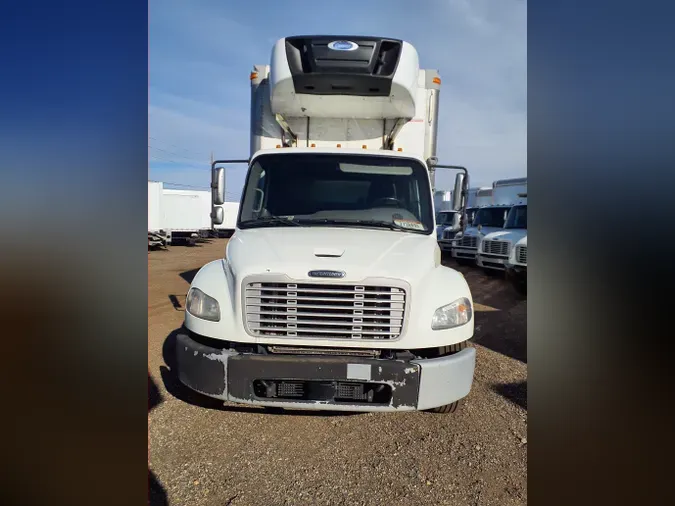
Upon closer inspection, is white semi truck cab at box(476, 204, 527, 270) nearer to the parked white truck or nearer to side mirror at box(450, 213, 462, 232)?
the parked white truck

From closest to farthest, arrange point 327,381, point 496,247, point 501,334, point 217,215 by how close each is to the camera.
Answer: point 327,381 → point 217,215 → point 501,334 → point 496,247

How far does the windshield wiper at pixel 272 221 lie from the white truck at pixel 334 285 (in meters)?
0.02

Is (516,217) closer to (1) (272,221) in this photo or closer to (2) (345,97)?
(2) (345,97)

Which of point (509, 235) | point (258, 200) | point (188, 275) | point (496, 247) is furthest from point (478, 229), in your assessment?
point (258, 200)

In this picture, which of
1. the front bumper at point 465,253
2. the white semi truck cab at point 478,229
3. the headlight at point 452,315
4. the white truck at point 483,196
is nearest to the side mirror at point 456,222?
the headlight at point 452,315

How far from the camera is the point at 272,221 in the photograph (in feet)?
12.8

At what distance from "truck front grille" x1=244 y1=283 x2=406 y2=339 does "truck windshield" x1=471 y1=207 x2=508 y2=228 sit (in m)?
10.9

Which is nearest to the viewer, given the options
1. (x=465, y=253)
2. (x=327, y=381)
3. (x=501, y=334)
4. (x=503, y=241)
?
(x=327, y=381)

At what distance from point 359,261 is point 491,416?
6.01ft

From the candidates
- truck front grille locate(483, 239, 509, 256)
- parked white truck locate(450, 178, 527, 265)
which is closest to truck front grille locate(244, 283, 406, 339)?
truck front grille locate(483, 239, 509, 256)

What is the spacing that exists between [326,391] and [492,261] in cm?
978

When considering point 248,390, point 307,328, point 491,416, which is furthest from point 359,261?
point 491,416

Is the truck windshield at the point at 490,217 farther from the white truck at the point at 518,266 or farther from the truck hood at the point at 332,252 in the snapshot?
the truck hood at the point at 332,252
